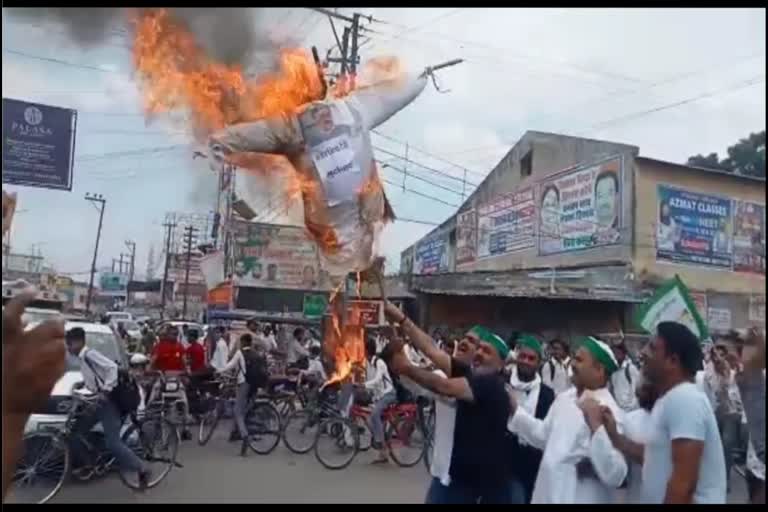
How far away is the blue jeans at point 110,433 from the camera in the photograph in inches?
287

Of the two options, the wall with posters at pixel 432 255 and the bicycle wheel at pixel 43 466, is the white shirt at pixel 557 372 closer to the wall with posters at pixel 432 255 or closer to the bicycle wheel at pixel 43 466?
the bicycle wheel at pixel 43 466

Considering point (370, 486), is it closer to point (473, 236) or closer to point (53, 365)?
point (53, 365)

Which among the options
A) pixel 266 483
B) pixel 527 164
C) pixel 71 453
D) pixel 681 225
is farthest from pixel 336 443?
pixel 527 164

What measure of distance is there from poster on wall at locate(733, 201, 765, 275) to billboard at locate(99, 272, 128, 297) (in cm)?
4655

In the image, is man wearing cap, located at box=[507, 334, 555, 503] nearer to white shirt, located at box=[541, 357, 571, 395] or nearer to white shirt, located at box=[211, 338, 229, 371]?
white shirt, located at box=[541, 357, 571, 395]

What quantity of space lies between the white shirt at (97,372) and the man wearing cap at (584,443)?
4589mm

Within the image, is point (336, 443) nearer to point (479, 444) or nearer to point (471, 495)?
point (471, 495)

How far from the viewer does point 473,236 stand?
77.5ft

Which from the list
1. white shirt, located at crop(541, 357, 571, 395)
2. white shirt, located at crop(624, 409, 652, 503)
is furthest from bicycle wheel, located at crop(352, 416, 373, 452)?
white shirt, located at crop(624, 409, 652, 503)

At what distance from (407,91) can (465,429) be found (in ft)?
18.1

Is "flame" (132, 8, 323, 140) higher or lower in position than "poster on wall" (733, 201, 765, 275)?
higher

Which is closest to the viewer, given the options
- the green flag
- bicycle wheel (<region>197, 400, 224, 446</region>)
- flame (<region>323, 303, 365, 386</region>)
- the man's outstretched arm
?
the man's outstretched arm

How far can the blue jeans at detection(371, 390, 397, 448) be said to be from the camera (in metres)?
9.83

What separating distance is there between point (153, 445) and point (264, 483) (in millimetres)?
1178
